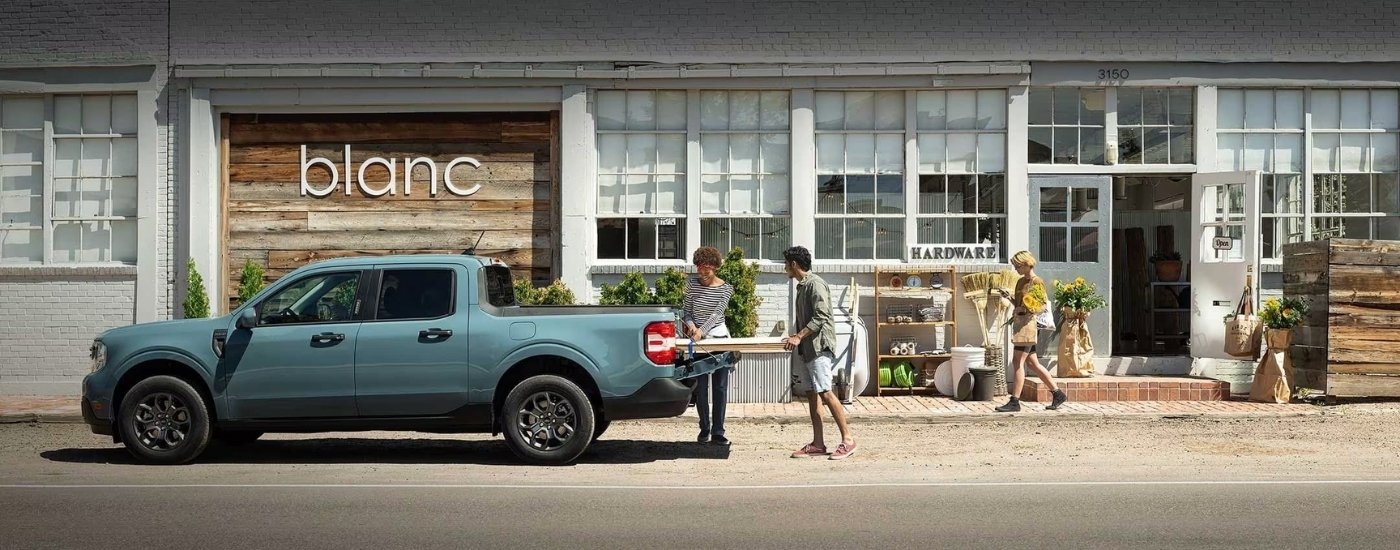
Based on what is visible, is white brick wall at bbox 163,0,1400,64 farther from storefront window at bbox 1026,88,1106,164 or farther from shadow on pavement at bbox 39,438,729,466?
shadow on pavement at bbox 39,438,729,466

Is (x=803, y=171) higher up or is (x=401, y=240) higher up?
(x=803, y=171)

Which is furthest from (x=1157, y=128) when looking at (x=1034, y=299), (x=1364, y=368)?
(x=1034, y=299)

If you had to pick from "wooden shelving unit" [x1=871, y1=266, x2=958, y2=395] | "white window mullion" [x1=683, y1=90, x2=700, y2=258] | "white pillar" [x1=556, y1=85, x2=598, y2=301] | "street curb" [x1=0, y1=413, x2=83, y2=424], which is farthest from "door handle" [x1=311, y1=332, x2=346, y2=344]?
"wooden shelving unit" [x1=871, y1=266, x2=958, y2=395]

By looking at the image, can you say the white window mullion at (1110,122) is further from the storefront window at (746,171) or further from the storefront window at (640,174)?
the storefront window at (640,174)

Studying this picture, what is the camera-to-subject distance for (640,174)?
50.5 feet

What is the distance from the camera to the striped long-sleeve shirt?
11242mm

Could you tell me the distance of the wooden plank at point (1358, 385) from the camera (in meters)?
13.5

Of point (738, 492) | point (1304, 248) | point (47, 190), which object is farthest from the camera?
point (47, 190)

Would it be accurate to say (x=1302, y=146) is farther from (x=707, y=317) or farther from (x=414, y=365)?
(x=414, y=365)

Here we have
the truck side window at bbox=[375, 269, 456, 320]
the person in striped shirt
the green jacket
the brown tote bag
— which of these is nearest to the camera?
the truck side window at bbox=[375, 269, 456, 320]

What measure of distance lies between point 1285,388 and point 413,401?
9.15 meters

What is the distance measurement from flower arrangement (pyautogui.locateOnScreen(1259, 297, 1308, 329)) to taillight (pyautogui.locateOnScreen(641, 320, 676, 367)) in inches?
286

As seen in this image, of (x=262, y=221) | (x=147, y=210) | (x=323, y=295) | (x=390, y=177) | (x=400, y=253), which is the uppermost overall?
(x=390, y=177)

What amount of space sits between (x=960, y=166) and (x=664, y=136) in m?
3.51
